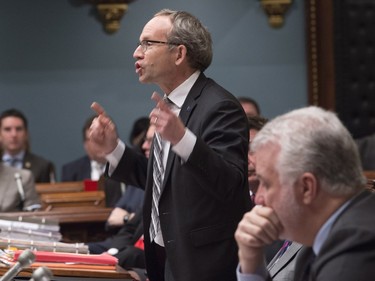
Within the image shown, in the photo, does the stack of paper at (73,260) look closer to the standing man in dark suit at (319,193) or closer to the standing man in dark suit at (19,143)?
the standing man in dark suit at (319,193)

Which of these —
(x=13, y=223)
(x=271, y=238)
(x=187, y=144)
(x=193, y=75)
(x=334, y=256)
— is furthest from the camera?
(x=13, y=223)

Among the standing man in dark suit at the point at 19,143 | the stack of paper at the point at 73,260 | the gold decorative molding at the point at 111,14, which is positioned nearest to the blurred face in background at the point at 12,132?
the standing man in dark suit at the point at 19,143

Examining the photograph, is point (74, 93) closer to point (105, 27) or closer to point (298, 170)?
point (105, 27)

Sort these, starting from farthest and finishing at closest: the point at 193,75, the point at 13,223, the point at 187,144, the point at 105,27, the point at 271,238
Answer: the point at 105,27
the point at 13,223
the point at 193,75
the point at 187,144
the point at 271,238

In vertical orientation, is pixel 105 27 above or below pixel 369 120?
above

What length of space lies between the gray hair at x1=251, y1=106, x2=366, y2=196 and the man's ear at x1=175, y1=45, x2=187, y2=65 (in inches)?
53.0

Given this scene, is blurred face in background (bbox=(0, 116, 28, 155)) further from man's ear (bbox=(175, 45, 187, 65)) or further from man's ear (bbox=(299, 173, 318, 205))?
man's ear (bbox=(299, 173, 318, 205))

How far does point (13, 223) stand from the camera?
407 cm

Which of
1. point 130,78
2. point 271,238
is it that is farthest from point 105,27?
point 271,238

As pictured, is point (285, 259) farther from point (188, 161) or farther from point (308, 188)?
point (308, 188)

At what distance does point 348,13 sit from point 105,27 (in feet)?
7.26

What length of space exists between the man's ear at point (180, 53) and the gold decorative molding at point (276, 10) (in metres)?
6.03

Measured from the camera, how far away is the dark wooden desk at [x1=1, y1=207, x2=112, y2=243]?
6387 mm

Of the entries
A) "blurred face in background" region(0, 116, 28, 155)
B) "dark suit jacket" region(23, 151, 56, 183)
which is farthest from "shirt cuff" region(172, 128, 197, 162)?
"blurred face in background" region(0, 116, 28, 155)
